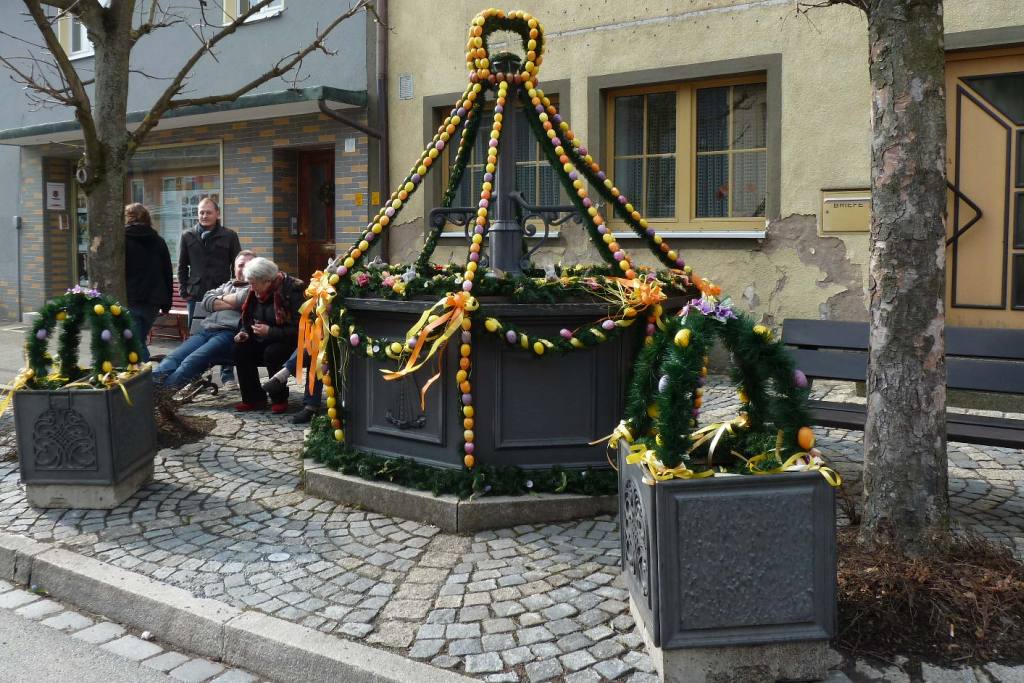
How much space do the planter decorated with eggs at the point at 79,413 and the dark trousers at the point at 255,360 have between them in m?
2.14

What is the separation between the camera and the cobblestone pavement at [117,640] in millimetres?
3627

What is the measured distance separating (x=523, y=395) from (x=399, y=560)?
109 cm

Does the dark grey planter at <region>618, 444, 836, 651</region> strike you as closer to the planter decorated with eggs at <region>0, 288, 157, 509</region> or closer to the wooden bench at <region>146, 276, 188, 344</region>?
the planter decorated with eggs at <region>0, 288, 157, 509</region>

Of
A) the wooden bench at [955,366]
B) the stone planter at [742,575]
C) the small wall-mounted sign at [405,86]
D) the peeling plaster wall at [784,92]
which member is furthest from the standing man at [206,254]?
the stone planter at [742,575]

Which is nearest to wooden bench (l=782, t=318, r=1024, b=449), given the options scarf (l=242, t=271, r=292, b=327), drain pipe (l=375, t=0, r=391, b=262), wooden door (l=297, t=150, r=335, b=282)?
scarf (l=242, t=271, r=292, b=327)

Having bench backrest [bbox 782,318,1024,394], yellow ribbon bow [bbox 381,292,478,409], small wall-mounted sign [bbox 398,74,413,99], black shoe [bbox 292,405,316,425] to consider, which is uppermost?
small wall-mounted sign [bbox 398,74,413,99]

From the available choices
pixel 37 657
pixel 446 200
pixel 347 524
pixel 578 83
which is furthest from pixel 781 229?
pixel 37 657

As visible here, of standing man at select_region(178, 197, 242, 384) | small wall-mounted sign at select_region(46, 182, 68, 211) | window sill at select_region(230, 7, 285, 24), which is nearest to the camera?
standing man at select_region(178, 197, 242, 384)

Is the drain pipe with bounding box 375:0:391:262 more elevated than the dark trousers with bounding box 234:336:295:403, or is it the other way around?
the drain pipe with bounding box 375:0:391:262

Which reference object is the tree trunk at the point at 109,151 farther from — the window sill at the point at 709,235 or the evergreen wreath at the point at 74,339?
the window sill at the point at 709,235

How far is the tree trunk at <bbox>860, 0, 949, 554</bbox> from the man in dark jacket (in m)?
6.75

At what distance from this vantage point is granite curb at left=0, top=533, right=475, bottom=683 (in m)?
3.42

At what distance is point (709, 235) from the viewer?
908 cm

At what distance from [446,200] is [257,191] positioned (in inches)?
301
